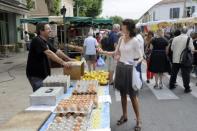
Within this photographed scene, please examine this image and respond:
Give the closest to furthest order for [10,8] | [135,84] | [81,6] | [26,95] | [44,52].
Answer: [44,52]
[135,84]
[26,95]
[10,8]
[81,6]

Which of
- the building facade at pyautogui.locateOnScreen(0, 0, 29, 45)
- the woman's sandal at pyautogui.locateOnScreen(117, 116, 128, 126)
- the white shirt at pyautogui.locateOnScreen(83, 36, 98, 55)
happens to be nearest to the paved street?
the woman's sandal at pyautogui.locateOnScreen(117, 116, 128, 126)

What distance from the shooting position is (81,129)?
3209 mm

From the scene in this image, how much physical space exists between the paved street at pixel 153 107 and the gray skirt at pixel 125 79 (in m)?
0.79

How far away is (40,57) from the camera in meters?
4.97

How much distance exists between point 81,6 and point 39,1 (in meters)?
23.2

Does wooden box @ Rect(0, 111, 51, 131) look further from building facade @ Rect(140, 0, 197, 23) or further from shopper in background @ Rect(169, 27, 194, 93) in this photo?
building facade @ Rect(140, 0, 197, 23)

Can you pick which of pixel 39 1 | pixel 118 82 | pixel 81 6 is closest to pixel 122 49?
pixel 118 82

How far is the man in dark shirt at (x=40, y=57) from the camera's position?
484cm

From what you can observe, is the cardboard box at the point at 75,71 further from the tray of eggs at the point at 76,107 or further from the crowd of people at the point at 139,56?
the tray of eggs at the point at 76,107

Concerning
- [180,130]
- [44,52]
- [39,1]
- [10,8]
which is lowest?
[180,130]

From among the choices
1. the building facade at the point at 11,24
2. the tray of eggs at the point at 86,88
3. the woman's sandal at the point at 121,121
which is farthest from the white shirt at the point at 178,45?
the building facade at the point at 11,24

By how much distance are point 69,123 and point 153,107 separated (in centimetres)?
413

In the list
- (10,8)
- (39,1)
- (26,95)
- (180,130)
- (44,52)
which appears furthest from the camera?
(39,1)

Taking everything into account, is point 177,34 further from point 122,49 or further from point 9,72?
point 9,72
